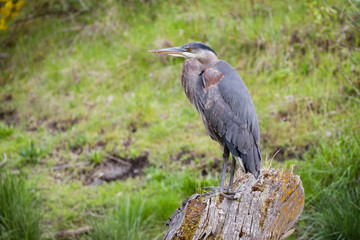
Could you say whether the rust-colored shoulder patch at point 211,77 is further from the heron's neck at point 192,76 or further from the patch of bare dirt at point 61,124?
the patch of bare dirt at point 61,124

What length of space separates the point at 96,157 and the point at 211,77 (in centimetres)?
293

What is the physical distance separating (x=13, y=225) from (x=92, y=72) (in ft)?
11.8

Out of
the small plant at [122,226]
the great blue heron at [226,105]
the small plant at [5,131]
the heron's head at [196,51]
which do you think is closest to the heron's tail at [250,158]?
the great blue heron at [226,105]

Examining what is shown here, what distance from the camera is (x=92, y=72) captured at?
23.0 feet

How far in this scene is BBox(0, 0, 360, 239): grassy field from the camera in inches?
158

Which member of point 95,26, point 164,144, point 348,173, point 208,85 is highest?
point 208,85

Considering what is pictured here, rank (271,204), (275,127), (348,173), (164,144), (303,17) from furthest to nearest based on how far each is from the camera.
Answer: (303,17) → (164,144) → (275,127) → (348,173) → (271,204)

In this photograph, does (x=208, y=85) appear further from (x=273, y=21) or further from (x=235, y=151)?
(x=273, y=21)

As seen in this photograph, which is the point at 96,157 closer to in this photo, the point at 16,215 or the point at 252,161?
the point at 16,215

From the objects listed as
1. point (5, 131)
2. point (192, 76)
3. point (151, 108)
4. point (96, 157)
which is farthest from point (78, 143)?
point (192, 76)

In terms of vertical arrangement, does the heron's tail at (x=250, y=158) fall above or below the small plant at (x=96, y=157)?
above

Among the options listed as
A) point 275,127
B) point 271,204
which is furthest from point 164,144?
point 271,204

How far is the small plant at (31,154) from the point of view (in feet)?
18.4

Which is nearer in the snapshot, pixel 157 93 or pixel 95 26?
pixel 157 93
